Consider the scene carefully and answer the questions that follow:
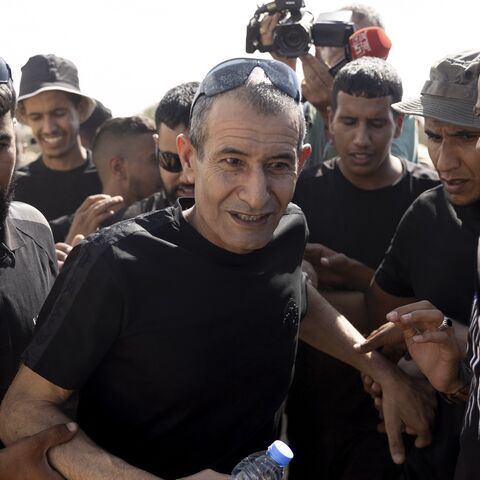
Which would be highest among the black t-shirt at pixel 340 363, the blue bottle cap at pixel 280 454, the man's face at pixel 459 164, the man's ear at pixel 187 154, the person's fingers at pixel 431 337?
the man's ear at pixel 187 154

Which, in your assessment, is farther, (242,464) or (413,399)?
(413,399)

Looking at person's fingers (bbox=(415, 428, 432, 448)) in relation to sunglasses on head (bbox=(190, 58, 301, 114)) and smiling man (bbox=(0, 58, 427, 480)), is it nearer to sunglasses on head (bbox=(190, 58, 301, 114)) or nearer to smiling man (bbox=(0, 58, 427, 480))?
smiling man (bbox=(0, 58, 427, 480))

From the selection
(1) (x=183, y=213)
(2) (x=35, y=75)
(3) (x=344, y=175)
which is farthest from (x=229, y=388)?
(2) (x=35, y=75)

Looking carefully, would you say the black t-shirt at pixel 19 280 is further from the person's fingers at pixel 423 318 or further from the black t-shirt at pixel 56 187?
the black t-shirt at pixel 56 187

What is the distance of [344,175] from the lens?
4.50 meters

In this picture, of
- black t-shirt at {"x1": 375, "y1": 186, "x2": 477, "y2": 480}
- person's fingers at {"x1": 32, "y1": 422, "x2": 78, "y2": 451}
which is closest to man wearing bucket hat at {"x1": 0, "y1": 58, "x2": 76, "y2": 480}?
person's fingers at {"x1": 32, "y1": 422, "x2": 78, "y2": 451}

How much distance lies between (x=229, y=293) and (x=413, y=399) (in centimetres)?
103

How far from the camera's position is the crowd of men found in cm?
241

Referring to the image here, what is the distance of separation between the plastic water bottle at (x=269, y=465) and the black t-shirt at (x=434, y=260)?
128cm

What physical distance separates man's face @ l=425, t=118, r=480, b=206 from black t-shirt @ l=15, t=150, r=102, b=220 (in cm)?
282

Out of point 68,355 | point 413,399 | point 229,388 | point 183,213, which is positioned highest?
point 183,213

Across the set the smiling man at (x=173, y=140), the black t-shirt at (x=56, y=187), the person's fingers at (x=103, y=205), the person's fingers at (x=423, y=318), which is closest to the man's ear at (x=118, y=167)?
the black t-shirt at (x=56, y=187)

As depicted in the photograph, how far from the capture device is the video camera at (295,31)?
5.00 m

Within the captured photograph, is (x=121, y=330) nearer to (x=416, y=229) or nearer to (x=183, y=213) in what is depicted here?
(x=183, y=213)
